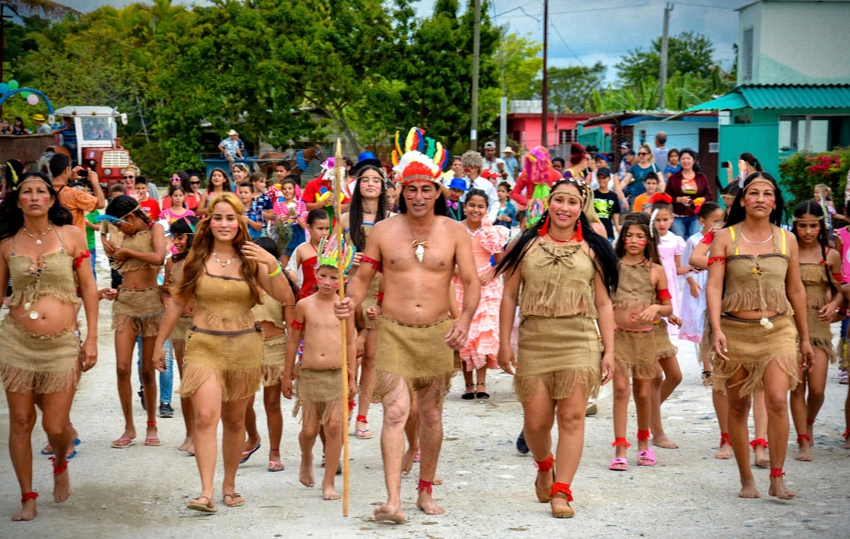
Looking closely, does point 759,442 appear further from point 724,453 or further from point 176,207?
point 176,207

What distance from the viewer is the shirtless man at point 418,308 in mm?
6402

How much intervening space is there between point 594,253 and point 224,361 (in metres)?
2.41

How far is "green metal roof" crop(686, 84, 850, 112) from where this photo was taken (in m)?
26.6

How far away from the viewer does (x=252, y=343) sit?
6695 mm

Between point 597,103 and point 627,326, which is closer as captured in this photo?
point 627,326

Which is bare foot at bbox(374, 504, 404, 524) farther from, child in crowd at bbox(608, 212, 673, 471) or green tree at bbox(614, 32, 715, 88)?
green tree at bbox(614, 32, 715, 88)

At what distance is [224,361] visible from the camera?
21.6 ft

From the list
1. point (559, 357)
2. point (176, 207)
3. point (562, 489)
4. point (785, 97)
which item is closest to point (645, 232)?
point (559, 357)

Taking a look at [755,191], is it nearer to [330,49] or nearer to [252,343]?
[252,343]

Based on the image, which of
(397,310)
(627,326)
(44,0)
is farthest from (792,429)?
(44,0)

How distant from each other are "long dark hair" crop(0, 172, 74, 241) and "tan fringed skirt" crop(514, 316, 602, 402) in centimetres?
312

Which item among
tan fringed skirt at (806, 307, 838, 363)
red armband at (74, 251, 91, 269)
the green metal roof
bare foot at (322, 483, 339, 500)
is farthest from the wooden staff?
the green metal roof

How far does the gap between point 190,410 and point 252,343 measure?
158cm

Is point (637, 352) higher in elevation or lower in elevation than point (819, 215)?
lower
